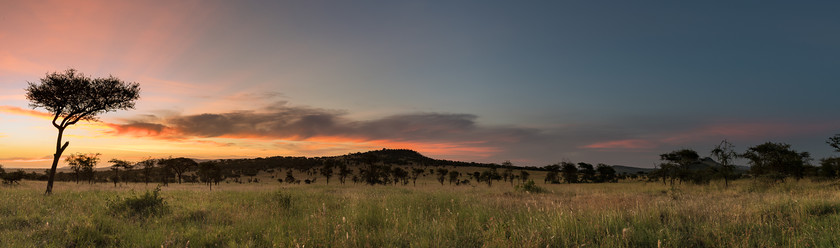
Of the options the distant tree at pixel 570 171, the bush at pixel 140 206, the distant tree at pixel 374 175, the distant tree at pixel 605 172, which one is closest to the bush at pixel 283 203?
the bush at pixel 140 206

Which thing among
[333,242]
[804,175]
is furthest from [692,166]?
[333,242]

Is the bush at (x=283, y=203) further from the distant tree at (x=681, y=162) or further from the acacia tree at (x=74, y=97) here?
the distant tree at (x=681, y=162)

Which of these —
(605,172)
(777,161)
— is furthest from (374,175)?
(777,161)

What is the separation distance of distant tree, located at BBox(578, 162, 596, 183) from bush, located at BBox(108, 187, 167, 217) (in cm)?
9074

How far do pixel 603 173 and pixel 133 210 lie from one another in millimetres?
96947

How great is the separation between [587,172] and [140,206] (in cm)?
9531

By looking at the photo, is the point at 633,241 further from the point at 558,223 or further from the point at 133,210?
the point at 133,210

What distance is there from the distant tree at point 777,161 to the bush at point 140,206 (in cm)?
4033

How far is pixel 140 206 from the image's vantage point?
10484 millimetres

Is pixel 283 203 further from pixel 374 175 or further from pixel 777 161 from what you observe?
pixel 374 175

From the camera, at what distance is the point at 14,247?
6059 millimetres

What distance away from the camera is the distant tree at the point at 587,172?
88.2 metres

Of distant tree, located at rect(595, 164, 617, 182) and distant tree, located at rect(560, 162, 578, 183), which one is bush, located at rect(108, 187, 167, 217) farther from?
distant tree, located at rect(595, 164, 617, 182)

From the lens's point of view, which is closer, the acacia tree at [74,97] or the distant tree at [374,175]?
the acacia tree at [74,97]
